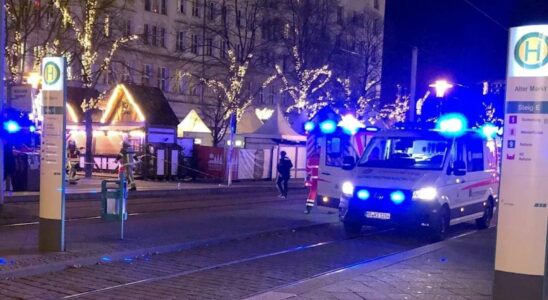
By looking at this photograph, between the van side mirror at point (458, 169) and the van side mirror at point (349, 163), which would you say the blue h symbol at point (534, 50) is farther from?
the van side mirror at point (349, 163)

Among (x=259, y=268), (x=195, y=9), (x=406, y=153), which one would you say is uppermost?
(x=195, y=9)

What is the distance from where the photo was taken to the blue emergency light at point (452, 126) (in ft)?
45.2

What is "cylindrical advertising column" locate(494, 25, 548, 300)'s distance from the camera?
5887mm

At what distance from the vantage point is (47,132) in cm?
971

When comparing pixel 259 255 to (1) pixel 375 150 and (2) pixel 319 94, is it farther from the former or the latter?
(2) pixel 319 94

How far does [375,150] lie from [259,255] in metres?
4.50

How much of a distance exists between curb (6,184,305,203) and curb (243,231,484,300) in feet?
40.9

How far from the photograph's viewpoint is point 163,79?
181 feet

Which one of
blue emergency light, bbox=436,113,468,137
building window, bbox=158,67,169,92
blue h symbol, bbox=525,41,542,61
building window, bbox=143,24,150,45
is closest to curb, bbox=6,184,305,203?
blue emergency light, bbox=436,113,468,137

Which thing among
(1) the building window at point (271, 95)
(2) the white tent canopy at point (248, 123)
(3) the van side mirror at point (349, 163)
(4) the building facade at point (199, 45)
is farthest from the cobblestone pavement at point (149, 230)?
(1) the building window at point (271, 95)

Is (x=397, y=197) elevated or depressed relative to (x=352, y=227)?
elevated

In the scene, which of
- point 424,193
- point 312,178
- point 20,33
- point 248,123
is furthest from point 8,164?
point 248,123

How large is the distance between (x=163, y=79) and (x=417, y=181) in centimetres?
4479

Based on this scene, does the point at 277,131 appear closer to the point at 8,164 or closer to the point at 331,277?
the point at 8,164
